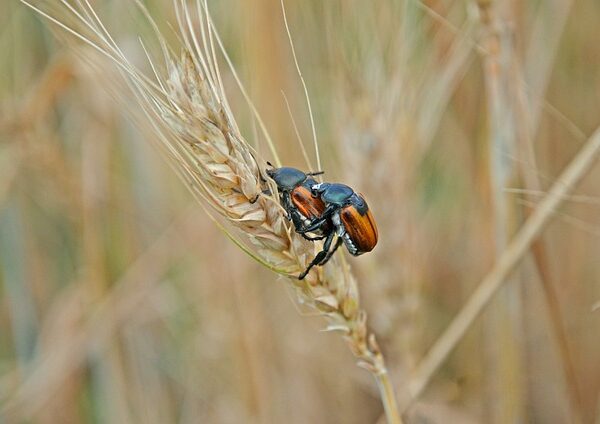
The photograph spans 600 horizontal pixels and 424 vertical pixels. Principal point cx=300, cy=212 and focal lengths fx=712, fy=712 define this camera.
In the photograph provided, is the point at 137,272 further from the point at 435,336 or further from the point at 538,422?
the point at 538,422

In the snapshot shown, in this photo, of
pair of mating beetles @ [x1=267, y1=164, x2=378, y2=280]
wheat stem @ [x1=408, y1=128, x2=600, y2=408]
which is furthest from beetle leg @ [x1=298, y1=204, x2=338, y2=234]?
wheat stem @ [x1=408, y1=128, x2=600, y2=408]

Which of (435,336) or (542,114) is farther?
(435,336)

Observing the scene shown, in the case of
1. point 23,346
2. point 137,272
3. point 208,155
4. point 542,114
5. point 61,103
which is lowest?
point 23,346

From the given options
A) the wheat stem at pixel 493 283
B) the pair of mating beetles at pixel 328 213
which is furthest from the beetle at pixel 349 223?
the wheat stem at pixel 493 283

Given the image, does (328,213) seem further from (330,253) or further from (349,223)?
(330,253)

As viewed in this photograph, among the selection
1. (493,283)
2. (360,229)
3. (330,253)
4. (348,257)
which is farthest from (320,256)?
(348,257)

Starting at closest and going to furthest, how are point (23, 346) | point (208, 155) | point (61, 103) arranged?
point (208, 155) < point (23, 346) < point (61, 103)

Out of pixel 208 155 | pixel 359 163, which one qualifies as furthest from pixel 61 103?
pixel 208 155
